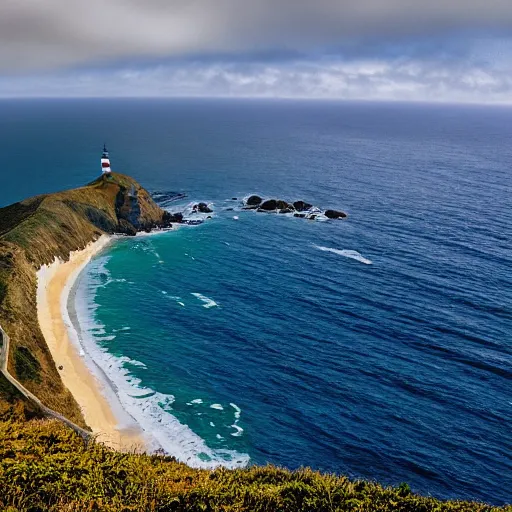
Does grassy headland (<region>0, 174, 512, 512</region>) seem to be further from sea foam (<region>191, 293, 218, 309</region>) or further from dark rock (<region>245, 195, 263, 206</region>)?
dark rock (<region>245, 195, 263, 206</region>)

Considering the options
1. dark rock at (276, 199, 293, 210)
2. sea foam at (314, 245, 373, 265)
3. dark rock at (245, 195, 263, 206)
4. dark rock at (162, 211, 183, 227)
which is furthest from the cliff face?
sea foam at (314, 245, 373, 265)

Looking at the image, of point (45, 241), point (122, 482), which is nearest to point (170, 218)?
point (45, 241)

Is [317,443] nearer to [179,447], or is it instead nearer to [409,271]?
[179,447]

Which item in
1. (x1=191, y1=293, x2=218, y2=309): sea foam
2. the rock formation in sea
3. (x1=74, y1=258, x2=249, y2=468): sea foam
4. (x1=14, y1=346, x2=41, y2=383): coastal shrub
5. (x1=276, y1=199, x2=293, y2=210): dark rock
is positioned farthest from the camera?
(x1=276, y1=199, x2=293, y2=210): dark rock

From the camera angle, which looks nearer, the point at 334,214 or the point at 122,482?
the point at 122,482

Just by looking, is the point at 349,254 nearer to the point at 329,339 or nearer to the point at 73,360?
the point at 329,339

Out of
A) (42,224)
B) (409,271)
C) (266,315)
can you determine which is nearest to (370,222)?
(409,271)
